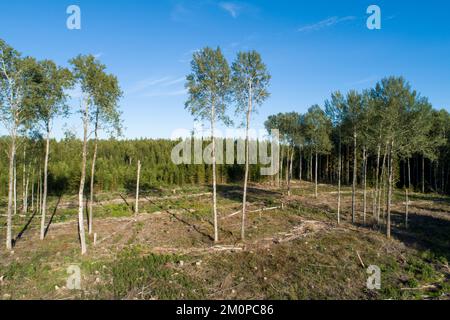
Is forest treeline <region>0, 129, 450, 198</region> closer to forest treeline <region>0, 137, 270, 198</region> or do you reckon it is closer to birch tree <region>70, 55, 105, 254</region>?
forest treeline <region>0, 137, 270, 198</region>

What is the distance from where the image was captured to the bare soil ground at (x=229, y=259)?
1183 centimetres

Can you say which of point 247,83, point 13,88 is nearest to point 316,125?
point 247,83

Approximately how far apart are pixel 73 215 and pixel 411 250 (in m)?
28.8

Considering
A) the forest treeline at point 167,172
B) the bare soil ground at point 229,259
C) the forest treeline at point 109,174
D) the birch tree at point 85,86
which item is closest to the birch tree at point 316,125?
the forest treeline at point 167,172

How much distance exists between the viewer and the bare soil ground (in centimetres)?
1183

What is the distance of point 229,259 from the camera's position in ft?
A: 49.8

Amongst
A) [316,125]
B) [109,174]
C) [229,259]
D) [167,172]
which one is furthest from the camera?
[167,172]

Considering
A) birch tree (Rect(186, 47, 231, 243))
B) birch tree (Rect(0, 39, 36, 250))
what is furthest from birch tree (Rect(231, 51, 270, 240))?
birch tree (Rect(0, 39, 36, 250))

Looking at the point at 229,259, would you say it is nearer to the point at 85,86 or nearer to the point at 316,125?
the point at 85,86

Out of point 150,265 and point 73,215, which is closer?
point 150,265

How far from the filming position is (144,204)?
1266 inches

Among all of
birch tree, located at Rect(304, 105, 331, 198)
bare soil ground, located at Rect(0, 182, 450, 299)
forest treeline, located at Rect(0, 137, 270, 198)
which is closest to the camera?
bare soil ground, located at Rect(0, 182, 450, 299)
